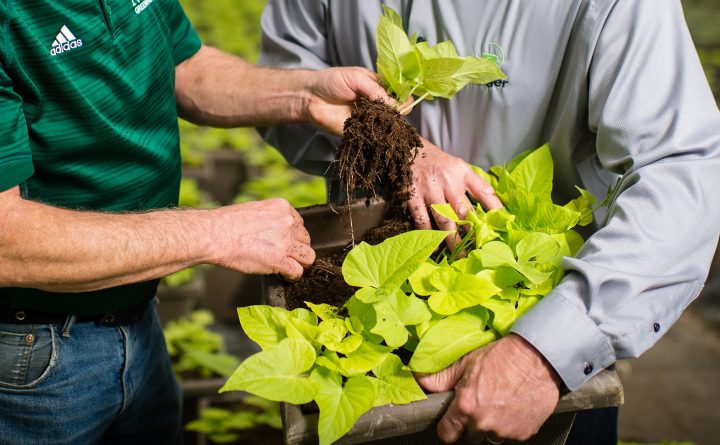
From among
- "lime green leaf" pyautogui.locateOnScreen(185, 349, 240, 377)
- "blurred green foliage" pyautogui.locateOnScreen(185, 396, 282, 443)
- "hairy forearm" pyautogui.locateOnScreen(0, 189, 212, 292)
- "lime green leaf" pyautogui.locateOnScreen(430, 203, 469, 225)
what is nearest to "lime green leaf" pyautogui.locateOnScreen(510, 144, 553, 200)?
"lime green leaf" pyautogui.locateOnScreen(430, 203, 469, 225)

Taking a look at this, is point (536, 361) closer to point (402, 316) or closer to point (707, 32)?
point (402, 316)

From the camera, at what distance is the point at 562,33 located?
1419mm

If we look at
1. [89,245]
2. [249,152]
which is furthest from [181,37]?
[249,152]

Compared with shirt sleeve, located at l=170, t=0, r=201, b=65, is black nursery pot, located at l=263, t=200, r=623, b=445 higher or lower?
lower

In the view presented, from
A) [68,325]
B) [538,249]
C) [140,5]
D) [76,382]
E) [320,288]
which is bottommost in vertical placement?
[76,382]

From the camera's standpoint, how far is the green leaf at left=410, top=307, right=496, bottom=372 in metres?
1.16

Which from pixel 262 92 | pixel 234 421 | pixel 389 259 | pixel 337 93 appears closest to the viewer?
pixel 389 259

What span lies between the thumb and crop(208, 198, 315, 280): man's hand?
A: 15.8 inches

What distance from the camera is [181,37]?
6.09 feet

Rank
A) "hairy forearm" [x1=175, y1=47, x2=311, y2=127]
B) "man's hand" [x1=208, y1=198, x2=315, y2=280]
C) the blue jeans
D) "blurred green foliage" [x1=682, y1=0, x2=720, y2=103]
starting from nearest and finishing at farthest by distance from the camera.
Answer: "man's hand" [x1=208, y1=198, x2=315, y2=280] < the blue jeans < "hairy forearm" [x1=175, y1=47, x2=311, y2=127] < "blurred green foliage" [x1=682, y1=0, x2=720, y2=103]

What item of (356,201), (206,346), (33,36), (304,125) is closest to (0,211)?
(33,36)

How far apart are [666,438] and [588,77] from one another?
2.10 m

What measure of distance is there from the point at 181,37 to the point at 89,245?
810mm

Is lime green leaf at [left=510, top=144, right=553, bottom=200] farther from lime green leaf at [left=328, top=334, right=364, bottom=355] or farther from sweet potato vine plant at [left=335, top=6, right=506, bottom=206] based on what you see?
lime green leaf at [left=328, top=334, right=364, bottom=355]
